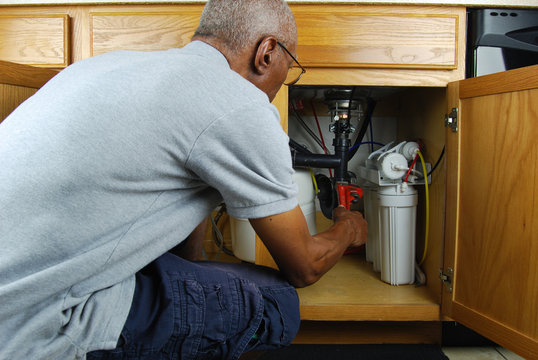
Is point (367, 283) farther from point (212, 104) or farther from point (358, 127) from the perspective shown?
point (212, 104)

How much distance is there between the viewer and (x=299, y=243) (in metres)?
0.67

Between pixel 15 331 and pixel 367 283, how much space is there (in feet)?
3.10

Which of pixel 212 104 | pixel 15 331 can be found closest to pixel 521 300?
pixel 212 104

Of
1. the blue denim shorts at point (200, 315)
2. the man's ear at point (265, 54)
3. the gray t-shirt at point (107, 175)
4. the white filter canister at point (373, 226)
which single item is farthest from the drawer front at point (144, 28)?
the white filter canister at point (373, 226)

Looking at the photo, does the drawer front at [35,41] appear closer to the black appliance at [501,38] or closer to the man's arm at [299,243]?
the man's arm at [299,243]

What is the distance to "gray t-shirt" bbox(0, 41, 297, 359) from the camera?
0.47 metres

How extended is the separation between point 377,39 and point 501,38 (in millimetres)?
309

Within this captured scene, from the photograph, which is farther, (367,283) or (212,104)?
(367,283)

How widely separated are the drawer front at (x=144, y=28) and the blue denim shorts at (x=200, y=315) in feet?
1.98

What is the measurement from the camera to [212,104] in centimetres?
50

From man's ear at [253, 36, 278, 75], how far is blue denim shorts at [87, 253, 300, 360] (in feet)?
1.14

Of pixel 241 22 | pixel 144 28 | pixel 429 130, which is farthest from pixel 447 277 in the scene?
pixel 144 28

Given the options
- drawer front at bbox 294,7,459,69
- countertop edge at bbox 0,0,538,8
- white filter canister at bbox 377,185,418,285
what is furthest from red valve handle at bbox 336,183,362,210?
countertop edge at bbox 0,0,538,8

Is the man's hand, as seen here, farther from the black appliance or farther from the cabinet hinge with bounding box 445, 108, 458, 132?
the black appliance
